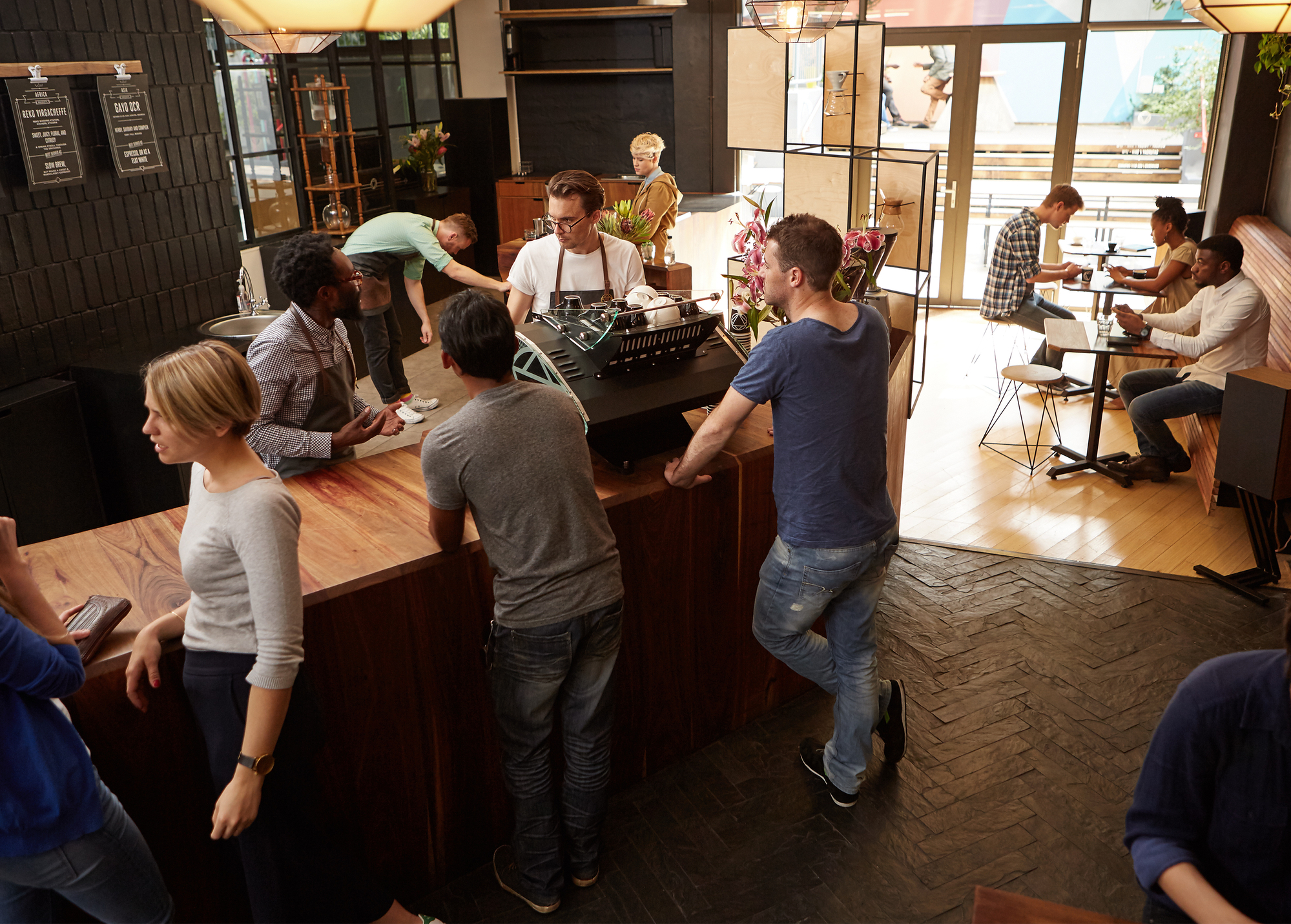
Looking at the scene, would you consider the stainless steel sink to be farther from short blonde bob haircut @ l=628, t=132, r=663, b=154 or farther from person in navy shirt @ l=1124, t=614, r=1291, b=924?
person in navy shirt @ l=1124, t=614, r=1291, b=924

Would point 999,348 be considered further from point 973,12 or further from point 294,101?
point 294,101

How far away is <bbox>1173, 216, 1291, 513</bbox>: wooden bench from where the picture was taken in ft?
17.4

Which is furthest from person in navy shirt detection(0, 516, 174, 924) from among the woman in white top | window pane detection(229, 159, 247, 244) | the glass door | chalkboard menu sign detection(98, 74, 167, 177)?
the glass door

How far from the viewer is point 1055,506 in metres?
5.36

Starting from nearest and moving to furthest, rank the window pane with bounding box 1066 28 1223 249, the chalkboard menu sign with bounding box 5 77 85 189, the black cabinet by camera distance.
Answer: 1. the black cabinet
2. the chalkboard menu sign with bounding box 5 77 85 189
3. the window pane with bounding box 1066 28 1223 249

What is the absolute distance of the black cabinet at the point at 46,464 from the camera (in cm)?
433

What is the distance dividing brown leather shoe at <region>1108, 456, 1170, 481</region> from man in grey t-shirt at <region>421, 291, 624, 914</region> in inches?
173

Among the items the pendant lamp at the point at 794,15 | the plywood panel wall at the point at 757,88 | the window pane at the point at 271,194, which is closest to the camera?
the pendant lamp at the point at 794,15

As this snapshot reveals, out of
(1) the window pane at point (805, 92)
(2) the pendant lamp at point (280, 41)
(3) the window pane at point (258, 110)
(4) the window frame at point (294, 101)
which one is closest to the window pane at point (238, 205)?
(4) the window frame at point (294, 101)

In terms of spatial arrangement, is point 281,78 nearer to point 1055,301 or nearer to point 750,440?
point 750,440

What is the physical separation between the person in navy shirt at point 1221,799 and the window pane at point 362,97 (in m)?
8.11

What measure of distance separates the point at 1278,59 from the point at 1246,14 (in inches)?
183

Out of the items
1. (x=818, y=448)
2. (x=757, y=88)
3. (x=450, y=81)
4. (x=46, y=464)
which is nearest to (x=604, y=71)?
(x=450, y=81)

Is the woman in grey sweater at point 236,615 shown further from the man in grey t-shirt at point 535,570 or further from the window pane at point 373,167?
the window pane at point 373,167
